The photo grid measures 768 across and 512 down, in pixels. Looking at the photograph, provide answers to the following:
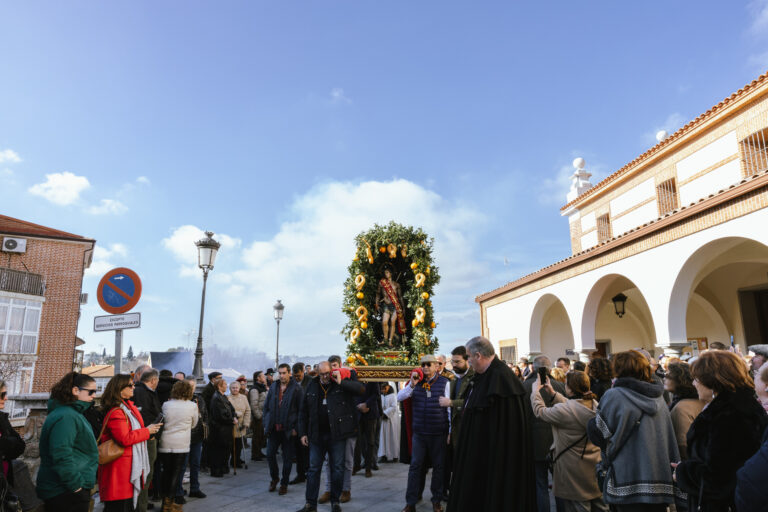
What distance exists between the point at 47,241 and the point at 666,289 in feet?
108

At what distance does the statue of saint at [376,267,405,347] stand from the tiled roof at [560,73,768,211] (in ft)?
34.3

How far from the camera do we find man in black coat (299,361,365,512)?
6203 millimetres

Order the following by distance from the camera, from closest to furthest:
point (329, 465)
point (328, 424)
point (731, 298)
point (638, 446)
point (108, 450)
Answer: point (638, 446)
point (108, 450)
point (329, 465)
point (328, 424)
point (731, 298)

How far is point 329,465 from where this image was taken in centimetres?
643

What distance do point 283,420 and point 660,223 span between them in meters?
9.91

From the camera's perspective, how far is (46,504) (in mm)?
3918

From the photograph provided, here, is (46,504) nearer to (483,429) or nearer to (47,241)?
(483,429)

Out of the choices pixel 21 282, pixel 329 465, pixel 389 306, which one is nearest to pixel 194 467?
pixel 329 465

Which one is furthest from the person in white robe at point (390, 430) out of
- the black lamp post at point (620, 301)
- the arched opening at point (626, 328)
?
the arched opening at point (626, 328)

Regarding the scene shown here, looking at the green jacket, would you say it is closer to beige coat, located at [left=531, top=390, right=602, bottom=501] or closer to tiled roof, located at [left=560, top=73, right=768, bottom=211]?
beige coat, located at [left=531, top=390, right=602, bottom=501]

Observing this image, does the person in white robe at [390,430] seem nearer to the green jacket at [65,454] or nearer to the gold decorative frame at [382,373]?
the gold decorative frame at [382,373]

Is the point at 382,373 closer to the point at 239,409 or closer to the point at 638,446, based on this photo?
the point at 239,409

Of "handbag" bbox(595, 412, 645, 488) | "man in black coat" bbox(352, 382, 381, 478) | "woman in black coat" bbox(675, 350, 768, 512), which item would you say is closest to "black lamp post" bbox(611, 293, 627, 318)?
"man in black coat" bbox(352, 382, 381, 478)

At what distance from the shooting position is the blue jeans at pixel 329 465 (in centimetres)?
617
